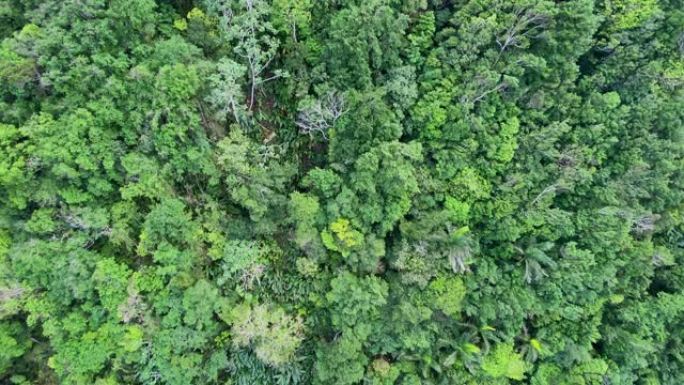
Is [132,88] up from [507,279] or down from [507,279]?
up

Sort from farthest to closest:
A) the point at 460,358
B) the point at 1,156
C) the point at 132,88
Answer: the point at 460,358 → the point at 132,88 → the point at 1,156

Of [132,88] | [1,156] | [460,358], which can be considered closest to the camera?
[1,156]

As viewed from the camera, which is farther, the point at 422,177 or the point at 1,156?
the point at 422,177

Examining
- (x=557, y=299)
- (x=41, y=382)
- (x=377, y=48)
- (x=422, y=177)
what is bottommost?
(x=41, y=382)

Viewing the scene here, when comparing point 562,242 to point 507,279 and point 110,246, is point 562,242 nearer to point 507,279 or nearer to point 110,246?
point 507,279

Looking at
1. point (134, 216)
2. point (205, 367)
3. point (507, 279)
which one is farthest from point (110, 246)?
point (507, 279)

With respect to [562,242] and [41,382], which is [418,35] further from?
[41,382]
